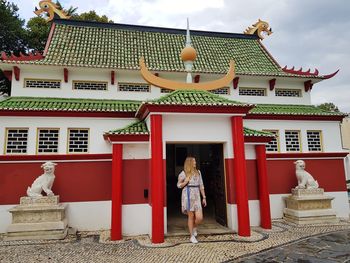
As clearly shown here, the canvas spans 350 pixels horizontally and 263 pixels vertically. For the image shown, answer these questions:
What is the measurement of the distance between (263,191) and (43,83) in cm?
916

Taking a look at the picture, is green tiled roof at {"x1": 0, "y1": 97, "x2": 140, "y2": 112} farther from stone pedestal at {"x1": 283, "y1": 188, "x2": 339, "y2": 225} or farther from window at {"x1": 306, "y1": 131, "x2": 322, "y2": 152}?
window at {"x1": 306, "y1": 131, "x2": 322, "y2": 152}

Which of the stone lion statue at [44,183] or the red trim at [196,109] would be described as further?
the stone lion statue at [44,183]

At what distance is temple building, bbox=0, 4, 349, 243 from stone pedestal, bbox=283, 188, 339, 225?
776mm

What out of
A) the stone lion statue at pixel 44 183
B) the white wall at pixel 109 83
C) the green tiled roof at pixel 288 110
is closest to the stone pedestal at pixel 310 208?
the green tiled roof at pixel 288 110

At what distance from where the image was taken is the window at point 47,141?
29.8 feet

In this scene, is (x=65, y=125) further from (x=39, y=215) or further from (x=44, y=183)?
(x=39, y=215)

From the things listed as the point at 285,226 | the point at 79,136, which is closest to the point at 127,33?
the point at 79,136

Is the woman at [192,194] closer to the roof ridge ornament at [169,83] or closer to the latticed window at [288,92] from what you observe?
the roof ridge ornament at [169,83]

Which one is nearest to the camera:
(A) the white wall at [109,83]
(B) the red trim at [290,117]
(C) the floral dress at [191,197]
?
(C) the floral dress at [191,197]

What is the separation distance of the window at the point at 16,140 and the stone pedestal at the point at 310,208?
31.4 ft

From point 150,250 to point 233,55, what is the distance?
10372 mm

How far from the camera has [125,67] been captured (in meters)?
10.6

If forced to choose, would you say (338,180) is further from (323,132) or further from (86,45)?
(86,45)

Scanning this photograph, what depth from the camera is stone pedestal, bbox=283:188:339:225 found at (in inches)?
354
